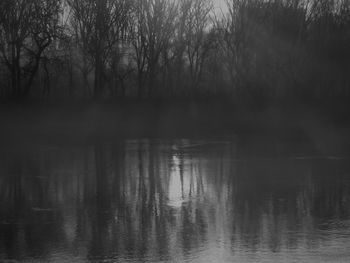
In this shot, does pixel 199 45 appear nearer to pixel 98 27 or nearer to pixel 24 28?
pixel 98 27

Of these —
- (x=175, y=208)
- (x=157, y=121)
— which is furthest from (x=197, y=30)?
(x=175, y=208)

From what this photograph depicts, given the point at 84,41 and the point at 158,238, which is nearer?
the point at 158,238

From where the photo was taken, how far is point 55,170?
55.2ft

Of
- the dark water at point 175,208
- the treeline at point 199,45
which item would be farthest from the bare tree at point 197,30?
the dark water at point 175,208

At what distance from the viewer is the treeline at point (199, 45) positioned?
47.4m

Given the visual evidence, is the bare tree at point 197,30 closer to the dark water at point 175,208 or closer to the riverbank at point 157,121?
the riverbank at point 157,121

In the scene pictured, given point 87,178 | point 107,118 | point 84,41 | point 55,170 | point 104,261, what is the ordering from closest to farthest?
point 104,261, point 87,178, point 55,170, point 107,118, point 84,41

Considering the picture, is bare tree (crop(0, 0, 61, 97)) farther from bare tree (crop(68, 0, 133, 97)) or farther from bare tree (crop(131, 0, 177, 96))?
bare tree (crop(131, 0, 177, 96))

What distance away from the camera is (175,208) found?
37.7 feet

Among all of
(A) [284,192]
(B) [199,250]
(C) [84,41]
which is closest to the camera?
(B) [199,250]

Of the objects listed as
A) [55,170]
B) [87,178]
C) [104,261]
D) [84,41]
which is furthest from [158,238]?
[84,41]

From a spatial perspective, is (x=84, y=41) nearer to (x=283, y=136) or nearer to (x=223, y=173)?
(x=283, y=136)

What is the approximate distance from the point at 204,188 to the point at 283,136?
1610cm

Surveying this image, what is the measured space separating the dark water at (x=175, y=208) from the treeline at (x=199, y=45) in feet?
92.1
